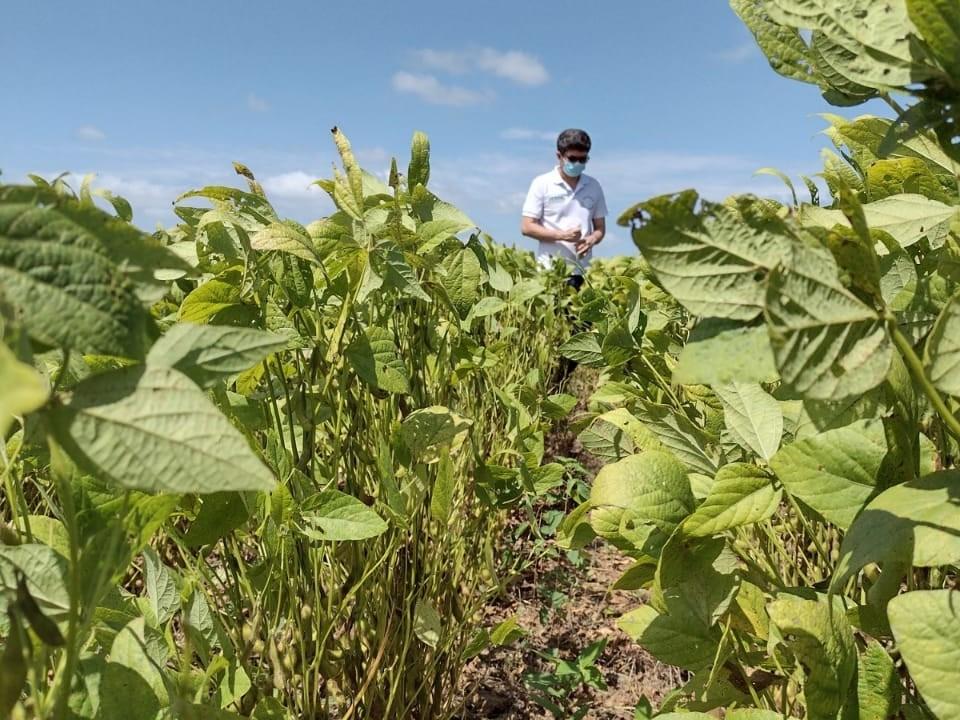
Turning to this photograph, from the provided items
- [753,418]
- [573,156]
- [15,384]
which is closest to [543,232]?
[573,156]

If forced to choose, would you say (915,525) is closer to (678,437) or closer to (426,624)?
(678,437)

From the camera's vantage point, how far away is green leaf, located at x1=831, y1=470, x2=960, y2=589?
0.47 metres

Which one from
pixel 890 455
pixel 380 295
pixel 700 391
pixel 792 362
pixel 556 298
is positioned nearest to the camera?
pixel 792 362

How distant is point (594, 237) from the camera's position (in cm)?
570

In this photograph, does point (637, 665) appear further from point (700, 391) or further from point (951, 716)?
point (951, 716)

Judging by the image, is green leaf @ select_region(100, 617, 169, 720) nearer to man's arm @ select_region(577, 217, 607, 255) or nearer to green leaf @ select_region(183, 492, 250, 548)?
green leaf @ select_region(183, 492, 250, 548)

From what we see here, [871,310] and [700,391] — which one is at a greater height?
[871,310]

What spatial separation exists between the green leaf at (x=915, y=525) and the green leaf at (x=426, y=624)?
84 centimetres

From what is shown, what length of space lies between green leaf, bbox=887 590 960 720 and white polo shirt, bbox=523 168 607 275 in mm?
5102

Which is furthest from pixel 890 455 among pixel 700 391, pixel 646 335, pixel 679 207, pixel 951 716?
pixel 646 335

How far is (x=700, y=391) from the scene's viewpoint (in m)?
1.08

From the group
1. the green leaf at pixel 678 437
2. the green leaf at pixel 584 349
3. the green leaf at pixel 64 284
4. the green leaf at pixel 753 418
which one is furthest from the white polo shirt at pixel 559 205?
the green leaf at pixel 64 284

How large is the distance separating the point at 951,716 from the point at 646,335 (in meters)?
0.96

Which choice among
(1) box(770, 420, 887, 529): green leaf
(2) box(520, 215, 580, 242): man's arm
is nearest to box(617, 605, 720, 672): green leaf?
(1) box(770, 420, 887, 529): green leaf
